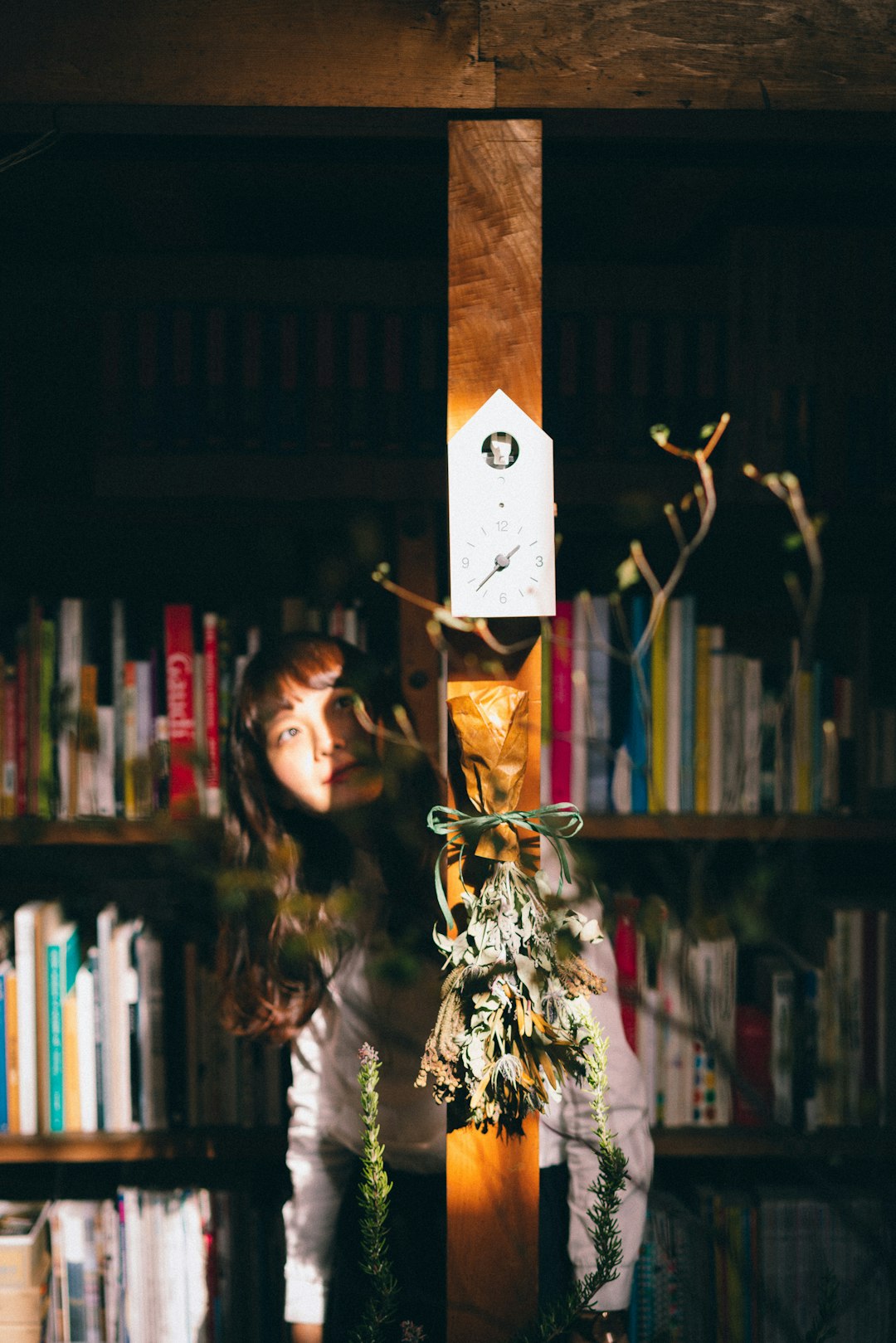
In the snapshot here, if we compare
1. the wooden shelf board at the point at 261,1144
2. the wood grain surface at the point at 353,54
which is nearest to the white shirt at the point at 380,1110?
the wooden shelf board at the point at 261,1144

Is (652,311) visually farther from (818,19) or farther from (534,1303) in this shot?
(534,1303)

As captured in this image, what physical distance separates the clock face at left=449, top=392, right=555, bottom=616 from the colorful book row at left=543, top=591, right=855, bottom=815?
403mm

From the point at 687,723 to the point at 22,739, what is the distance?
0.94 m

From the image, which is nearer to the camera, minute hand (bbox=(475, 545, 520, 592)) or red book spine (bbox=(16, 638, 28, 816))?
minute hand (bbox=(475, 545, 520, 592))

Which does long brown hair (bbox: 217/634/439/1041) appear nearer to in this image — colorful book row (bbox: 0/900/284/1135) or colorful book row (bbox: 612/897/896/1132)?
colorful book row (bbox: 0/900/284/1135)

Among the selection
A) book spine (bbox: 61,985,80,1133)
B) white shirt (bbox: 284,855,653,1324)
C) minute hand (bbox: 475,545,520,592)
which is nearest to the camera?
minute hand (bbox: 475,545,520,592)

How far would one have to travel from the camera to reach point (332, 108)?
2.62 feet

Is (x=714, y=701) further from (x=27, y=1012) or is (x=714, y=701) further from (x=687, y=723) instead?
(x=27, y=1012)

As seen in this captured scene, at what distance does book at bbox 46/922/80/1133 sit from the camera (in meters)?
1.15

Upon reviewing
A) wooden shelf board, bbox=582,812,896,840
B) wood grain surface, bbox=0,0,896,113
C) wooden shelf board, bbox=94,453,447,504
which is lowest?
wooden shelf board, bbox=582,812,896,840

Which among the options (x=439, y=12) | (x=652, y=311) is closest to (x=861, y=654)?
(x=652, y=311)

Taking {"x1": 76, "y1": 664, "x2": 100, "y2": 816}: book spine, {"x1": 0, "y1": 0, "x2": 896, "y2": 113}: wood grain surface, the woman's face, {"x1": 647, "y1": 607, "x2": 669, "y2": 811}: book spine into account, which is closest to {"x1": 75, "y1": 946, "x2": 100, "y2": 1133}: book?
{"x1": 76, "y1": 664, "x2": 100, "y2": 816}: book spine

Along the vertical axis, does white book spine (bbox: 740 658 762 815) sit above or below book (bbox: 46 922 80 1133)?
above

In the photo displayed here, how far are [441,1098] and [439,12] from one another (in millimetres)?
1019
